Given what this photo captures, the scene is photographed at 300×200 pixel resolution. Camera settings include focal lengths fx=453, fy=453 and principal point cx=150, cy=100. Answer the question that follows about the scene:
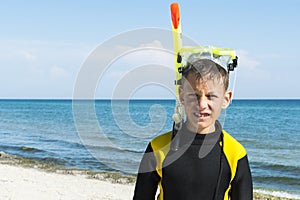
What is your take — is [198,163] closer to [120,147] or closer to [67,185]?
[67,185]

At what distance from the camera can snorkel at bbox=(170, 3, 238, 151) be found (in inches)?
114

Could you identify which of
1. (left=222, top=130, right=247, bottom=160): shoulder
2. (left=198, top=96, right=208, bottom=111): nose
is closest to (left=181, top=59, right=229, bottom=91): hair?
(left=198, top=96, right=208, bottom=111): nose

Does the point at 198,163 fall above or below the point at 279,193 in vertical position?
above

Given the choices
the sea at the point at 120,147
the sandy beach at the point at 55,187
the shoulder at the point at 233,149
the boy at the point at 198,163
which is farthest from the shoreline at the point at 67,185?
the shoulder at the point at 233,149

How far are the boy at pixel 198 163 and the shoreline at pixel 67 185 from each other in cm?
773

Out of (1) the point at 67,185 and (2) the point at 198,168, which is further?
(1) the point at 67,185

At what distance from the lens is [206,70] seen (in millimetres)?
2971

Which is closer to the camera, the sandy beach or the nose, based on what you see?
the nose

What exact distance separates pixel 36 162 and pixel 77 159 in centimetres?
166

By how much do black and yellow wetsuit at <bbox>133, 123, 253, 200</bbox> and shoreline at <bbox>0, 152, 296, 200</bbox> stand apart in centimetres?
774

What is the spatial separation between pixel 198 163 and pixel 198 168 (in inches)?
1.3

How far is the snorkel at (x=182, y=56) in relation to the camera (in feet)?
9.49

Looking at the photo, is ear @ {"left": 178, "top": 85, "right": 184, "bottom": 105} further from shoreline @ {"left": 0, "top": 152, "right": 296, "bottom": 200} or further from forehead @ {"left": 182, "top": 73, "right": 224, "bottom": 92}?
shoreline @ {"left": 0, "top": 152, "right": 296, "bottom": 200}

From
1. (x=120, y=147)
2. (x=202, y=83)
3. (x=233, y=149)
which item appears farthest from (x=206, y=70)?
(x=120, y=147)
